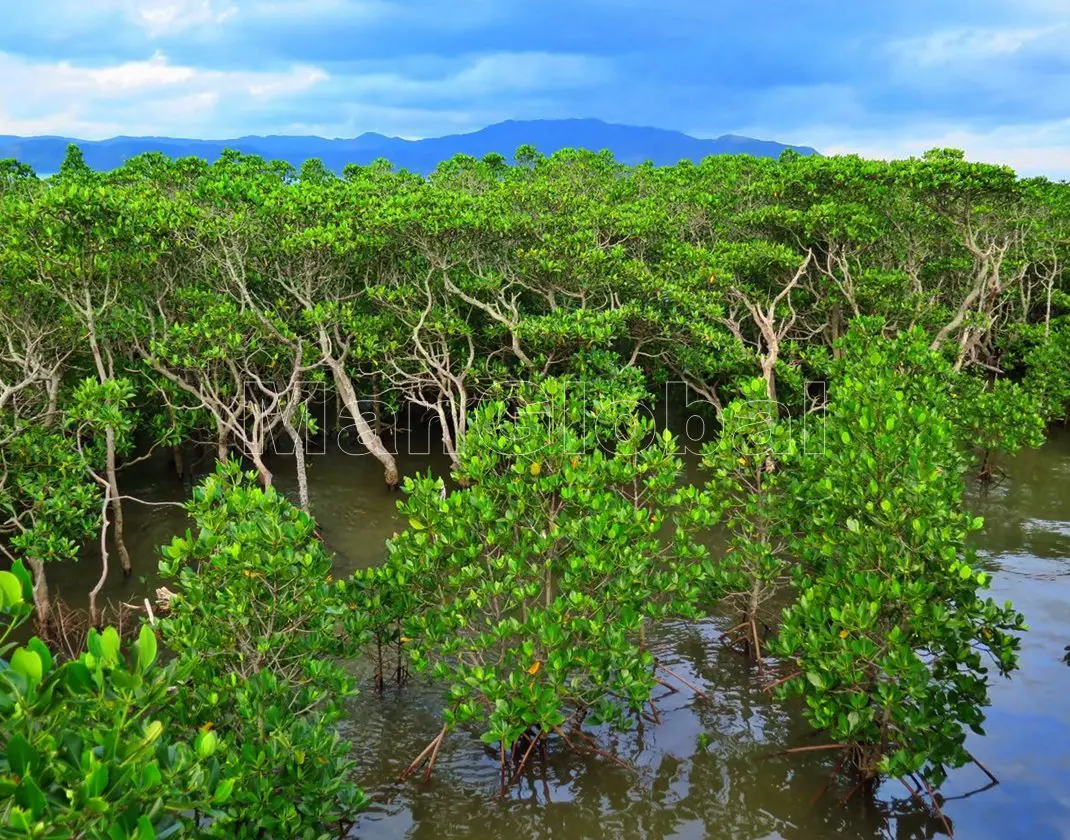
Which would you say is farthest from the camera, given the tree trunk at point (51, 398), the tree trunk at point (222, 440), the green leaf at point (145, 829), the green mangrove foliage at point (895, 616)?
the tree trunk at point (222, 440)

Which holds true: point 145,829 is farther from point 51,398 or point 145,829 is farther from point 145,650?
point 51,398

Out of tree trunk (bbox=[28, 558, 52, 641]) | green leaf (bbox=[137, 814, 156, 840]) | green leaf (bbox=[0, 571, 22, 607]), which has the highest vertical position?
green leaf (bbox=[0, 571, 22, 607])

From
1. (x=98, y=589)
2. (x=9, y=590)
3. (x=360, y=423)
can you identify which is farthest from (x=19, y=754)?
(x=360, y=423)

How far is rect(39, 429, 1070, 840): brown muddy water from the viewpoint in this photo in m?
9.48

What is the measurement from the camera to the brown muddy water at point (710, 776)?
9.48m

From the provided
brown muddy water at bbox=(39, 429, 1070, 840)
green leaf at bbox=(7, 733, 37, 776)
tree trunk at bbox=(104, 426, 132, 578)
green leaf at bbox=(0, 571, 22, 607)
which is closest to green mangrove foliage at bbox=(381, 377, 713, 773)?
brown muddy water at bbox=(39, 429, 1070, 840)

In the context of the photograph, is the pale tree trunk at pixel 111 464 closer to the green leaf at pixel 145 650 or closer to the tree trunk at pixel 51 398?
the tree trunk at pixel 51 398

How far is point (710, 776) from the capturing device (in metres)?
10.4

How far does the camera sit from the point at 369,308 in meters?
23.9

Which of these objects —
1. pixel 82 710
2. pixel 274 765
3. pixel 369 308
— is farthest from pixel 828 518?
pixel 369 308

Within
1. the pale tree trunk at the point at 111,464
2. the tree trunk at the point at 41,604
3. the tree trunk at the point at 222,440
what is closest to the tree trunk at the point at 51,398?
the pale tree trunk at the point at 111,464

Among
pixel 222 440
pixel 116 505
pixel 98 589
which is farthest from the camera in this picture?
pixel 222 440

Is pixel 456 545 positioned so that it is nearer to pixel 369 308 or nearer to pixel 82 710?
pixel 82 710

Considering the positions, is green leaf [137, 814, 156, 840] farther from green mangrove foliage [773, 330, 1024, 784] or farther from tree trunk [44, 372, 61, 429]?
tree trunk [44, 372, 61, 429]
